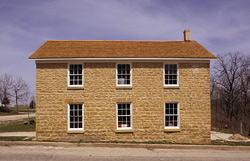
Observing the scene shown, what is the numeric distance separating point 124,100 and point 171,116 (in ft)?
11.7

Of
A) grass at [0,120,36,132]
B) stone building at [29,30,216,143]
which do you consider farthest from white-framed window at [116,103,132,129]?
grass at [0,120,36,132]

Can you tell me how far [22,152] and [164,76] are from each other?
990cm

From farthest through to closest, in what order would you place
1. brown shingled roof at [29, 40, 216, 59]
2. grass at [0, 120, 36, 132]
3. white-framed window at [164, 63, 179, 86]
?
grass at [0, 120, 36, 132], white-framed window at [164, 63, 179, 86], brown shingled roof at [29, 40, 216, 59]

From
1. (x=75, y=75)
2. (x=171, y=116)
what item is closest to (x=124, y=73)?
(x=75, y=75)

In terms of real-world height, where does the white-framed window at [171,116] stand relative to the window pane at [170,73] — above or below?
below

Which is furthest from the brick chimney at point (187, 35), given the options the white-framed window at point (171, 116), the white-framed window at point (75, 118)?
the white-framed window at point (75, 118)

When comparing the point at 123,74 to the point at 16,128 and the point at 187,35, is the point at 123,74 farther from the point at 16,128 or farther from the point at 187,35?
the point at 16,128

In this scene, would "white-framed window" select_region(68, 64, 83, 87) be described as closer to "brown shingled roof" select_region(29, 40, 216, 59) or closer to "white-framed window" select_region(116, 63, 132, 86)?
"brown shingled roof" select_region(29, 40, 216, 59)

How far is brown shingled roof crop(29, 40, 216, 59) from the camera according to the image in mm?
14898

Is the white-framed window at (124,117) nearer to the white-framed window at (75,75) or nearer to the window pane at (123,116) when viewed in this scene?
the window pane at (123,116)

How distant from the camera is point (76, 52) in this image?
1523 cm

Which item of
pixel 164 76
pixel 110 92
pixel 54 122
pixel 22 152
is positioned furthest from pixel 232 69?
pixel 22 152

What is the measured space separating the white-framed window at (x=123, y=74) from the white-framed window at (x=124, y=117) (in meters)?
1.54

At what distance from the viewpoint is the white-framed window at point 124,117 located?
49.1 feet
